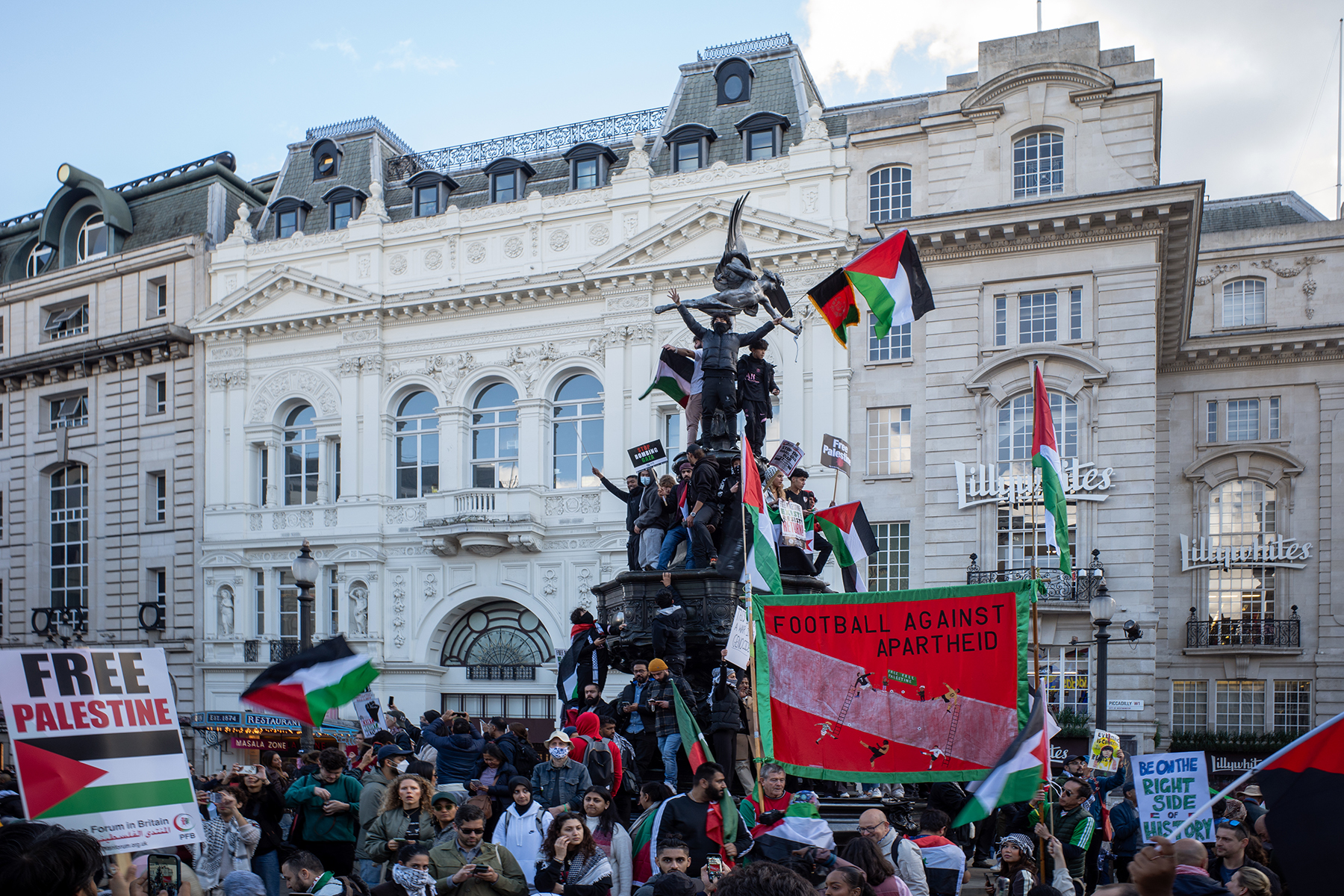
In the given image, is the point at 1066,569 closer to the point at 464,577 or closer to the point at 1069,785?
the point at 1069,785

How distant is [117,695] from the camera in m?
6.53

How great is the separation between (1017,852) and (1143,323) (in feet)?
75.3

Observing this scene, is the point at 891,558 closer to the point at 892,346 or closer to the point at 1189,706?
the point at 892,346

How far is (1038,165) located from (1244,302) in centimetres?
1221

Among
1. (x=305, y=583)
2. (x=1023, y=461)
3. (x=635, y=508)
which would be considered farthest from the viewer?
(x=1023, y=461)

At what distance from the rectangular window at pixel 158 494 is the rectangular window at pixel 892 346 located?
2390 cm

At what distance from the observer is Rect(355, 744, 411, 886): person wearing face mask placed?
8.21 m

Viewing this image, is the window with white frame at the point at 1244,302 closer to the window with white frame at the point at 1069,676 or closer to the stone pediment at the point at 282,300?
the window with white frame at the point at 1069,676

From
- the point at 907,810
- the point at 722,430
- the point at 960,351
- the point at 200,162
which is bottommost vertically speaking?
the point at 907,810

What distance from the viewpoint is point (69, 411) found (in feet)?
137

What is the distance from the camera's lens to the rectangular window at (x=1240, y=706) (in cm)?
3272

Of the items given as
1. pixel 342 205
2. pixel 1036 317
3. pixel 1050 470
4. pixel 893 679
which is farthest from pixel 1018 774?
pixel 342 205

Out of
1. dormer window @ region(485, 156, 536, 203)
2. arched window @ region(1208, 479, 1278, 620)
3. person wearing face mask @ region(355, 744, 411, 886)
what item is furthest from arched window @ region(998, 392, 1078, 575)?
person wearing face mask @ region(355, 744, 411, 886)

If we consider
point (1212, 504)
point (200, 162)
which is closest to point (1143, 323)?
point (1212, 504)
